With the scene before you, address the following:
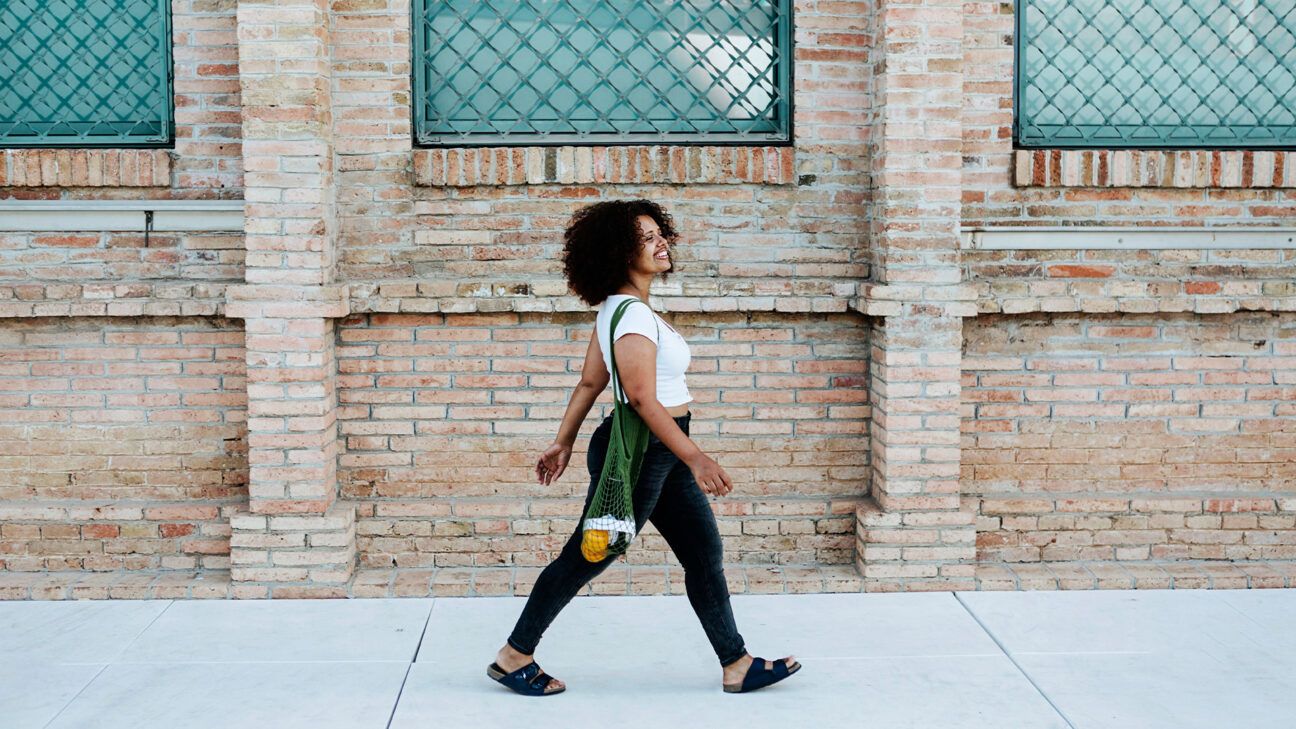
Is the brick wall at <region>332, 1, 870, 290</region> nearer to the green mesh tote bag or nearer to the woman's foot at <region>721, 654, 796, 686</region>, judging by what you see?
the green mesh tote bag

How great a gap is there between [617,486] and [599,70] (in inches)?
103

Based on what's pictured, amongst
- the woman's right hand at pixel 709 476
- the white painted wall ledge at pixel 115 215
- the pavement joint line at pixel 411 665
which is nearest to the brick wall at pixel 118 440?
the white painted wall ledge at pixel 115 215

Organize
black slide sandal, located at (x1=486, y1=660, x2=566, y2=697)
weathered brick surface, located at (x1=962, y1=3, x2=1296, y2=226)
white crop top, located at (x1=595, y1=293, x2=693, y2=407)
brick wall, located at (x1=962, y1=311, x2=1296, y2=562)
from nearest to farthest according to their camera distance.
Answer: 1. white crop top, located at (x1=595, y1=293, x2=693, y2=407)
2. black slide sandal, located at (x1=486, y1=660, x2=566, y2=697)
3. weathered brick surface, located at (x1=962, y1=3, x2=1296, y2=226)
4. brick wall, located at (x1=962, y1=311, x2=1296, y2=562)

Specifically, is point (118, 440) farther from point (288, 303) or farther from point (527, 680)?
point (527, 680)

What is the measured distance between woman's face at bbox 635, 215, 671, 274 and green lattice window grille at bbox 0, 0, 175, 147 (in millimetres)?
2850

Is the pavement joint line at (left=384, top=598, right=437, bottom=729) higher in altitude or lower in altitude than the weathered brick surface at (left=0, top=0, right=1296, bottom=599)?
lower

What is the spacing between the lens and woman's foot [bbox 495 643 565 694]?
4.82 metres

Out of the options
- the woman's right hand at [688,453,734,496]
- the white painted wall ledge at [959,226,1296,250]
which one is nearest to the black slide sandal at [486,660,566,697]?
the woman's right hand at [688,453,734,496]

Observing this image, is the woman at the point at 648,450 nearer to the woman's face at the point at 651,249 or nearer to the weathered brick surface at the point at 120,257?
the woman's face at the point at 651,249

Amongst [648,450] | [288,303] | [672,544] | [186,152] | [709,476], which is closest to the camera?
[709,476]

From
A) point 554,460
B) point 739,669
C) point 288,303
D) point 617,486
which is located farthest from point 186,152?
point 739,669

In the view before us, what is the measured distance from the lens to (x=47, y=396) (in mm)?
6316

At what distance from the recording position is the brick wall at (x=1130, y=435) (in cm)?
639

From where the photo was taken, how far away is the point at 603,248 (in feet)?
15.1
